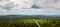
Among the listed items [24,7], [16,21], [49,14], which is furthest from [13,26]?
[49,14]

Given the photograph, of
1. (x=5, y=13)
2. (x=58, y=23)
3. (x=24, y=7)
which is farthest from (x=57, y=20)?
(x=5, y=13)

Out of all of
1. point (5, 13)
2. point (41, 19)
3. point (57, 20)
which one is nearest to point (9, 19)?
point (5, 13)

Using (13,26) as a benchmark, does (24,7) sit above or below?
above

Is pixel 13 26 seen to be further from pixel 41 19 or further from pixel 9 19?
pixel 41 19

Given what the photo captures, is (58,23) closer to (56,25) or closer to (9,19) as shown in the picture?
(56,25)

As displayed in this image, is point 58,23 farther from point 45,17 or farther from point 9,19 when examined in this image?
point 9,19

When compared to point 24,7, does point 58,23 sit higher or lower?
lower
